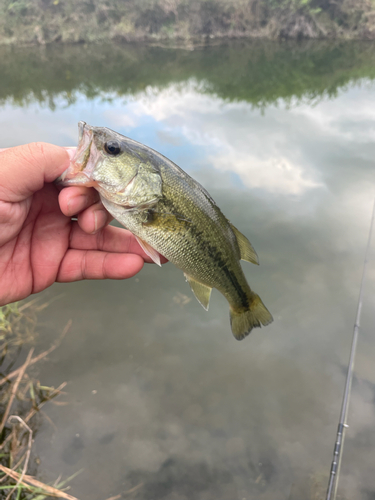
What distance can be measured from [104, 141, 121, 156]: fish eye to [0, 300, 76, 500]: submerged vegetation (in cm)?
239

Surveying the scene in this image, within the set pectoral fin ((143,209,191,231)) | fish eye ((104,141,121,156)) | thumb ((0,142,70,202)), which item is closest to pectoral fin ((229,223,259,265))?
pectoral fin ((143,209,191,231))

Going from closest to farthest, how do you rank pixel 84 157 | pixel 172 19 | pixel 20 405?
pixel 84 157 < pixel 20 405 < pixel 172 19

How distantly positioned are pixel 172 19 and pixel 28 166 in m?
23.0

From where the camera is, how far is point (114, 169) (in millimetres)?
1786

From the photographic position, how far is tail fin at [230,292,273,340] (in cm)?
223

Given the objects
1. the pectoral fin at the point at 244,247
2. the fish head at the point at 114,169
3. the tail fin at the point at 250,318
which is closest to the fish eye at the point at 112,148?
the fish head at the point at 114,169

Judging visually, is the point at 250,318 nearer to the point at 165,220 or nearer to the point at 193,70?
the point at 165,220

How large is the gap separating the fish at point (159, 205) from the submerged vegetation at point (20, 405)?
2.07 m

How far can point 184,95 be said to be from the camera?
39.5 ft

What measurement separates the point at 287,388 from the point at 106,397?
2120 millimetres

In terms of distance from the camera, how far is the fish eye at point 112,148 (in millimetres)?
1779

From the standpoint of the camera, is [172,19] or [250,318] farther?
[172,19]

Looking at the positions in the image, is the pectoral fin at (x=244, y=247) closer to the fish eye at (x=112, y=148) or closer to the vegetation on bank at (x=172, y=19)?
the fish eye at (x=112, y=148)

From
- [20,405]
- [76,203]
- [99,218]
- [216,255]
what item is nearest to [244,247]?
[216,255]
